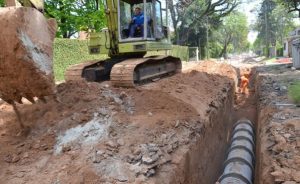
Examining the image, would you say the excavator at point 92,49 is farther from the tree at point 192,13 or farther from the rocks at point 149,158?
the tree at point 192,13

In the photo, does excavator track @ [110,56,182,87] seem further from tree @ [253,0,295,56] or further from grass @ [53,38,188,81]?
tree @ [253,0,295,56]

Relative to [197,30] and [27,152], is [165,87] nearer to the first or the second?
[27,152]

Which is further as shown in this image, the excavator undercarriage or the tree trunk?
the excavator undercarriage

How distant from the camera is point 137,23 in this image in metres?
9.93

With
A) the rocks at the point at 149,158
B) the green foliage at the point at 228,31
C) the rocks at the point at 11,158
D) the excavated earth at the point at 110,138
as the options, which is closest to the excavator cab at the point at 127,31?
the excavated earth at the point at 110,138

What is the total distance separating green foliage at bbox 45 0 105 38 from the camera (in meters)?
19.4

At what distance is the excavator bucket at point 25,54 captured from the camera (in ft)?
17.6

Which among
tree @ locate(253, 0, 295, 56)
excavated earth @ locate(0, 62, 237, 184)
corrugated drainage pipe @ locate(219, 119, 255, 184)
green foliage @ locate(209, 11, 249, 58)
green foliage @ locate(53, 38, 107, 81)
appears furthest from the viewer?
tree @ locate(253, 0, 295, 56)

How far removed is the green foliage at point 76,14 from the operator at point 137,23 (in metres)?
9.70

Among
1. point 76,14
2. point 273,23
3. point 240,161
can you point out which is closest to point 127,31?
point 240,161

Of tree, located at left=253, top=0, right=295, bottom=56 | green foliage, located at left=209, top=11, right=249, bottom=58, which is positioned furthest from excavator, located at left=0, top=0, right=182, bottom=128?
tree, located at left=253, top=0, right=295, bottom=56

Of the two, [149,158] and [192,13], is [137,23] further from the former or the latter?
[192,13]

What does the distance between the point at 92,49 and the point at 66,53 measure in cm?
714

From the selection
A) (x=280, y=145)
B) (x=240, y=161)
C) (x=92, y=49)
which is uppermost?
(x=92, y=49)
